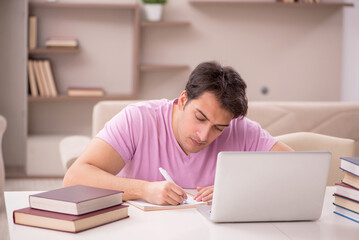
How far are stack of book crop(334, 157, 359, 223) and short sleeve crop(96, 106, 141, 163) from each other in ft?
2.43

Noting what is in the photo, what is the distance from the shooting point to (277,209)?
1567mm

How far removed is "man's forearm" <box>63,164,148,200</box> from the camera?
1754mm

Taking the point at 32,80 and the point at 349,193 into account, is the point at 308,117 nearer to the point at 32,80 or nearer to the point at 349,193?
the point at 349,193

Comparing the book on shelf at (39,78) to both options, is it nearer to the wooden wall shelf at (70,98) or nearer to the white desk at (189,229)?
the wooden wall shelf at (70,98)

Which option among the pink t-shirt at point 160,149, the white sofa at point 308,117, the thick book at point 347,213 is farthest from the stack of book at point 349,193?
the white sofa at point 308,117

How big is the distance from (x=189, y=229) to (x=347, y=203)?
0.50 meters

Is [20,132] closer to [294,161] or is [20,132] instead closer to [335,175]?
[335,175]

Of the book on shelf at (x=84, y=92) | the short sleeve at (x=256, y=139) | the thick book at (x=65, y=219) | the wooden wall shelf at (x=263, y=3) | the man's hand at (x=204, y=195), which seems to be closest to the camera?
the thick book at (x=65, y=219)

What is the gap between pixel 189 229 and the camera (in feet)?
4.86

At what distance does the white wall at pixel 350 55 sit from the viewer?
521cm

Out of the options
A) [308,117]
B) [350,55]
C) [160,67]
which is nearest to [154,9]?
[160,67]

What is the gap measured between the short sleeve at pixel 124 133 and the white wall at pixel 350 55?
3522mm

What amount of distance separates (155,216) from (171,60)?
12.5ft

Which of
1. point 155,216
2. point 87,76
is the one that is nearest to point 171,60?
point 87,76
